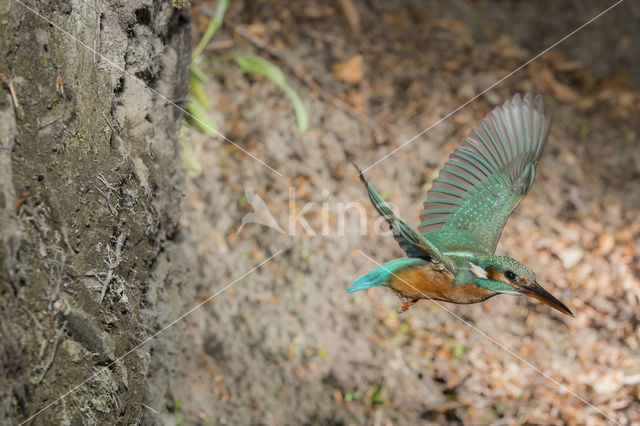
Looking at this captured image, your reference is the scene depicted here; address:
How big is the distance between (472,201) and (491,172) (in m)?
0.10

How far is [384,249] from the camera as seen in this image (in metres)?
2.67

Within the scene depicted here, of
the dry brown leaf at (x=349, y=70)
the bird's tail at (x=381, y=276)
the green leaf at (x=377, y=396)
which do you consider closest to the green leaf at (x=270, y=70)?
the dry brown leaf at (x=349, y=70)

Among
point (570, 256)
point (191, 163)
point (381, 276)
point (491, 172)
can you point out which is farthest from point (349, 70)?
point (381, 276)

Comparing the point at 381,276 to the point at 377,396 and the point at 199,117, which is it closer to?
the point at 377,396

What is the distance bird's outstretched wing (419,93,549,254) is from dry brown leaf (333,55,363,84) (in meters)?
1.98

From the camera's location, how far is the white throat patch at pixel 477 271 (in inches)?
35.5

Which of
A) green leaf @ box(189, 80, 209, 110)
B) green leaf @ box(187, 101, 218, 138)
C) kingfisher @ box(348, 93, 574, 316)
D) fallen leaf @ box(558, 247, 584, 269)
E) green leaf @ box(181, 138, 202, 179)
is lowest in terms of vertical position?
fallen leaf @ box(558, 247, 584, 269)

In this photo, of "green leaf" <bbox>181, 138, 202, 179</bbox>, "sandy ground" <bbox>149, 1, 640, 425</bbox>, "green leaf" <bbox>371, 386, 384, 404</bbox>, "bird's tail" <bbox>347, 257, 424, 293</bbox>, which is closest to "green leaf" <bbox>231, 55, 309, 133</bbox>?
"sandy ground" <bbox>149, 1, 640, 425</bbox>

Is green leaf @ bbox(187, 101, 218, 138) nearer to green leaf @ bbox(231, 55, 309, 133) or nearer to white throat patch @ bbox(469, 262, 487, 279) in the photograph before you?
green leaf @ bbox(231, 55, 309, 133)

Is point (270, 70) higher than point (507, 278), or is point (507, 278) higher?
point (507, 278)

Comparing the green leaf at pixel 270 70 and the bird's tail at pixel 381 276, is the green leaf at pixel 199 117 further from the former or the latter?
the bird's tail at pixel 381 276

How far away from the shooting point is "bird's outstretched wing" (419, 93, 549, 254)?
119cm

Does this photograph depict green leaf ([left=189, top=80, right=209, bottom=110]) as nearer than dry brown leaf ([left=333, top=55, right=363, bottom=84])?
Yes

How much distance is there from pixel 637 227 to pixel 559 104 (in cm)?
91
